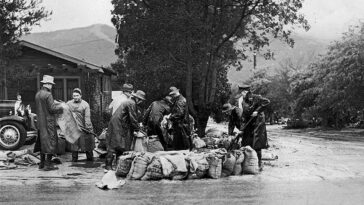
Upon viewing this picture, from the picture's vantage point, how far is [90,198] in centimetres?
816

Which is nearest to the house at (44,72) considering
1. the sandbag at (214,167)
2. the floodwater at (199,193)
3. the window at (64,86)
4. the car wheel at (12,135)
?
the window at (64,86)

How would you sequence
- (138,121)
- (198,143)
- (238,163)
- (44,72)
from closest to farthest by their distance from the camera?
(238,163) < (138,121) < (198,143) < (44,72)

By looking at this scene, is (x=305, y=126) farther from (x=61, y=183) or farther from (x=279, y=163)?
(x=61, y=183)

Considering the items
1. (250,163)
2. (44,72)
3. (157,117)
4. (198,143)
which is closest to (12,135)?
(157,117)

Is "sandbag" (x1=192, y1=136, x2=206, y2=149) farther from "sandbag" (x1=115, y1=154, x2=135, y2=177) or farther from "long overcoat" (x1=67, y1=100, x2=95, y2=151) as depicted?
"sandbag" (x1=115, y1=154, x2=135, y2=177)

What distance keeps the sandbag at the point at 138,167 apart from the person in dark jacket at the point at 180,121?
2.58 metres

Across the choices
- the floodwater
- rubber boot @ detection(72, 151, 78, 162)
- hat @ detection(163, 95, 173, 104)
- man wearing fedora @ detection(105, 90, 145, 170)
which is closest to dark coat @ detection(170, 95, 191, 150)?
hat @ detection(163, 95, 173, 104)

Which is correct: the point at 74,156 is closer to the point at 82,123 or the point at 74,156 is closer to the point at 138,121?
the point at 82,123

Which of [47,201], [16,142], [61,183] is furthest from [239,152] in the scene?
[16,142]

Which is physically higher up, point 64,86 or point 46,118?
point 64,86

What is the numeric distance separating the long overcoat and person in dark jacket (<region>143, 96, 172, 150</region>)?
1563 millimetres

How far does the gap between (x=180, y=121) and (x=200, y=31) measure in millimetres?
5012

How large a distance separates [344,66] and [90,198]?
24033 millimetres

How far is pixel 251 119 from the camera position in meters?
11.6
